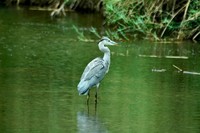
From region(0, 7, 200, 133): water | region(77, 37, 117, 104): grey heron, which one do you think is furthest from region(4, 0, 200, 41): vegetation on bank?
region(77, 37, 117, 104): grey heron

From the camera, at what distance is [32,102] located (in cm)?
1297

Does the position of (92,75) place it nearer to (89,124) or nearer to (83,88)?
(83,88)

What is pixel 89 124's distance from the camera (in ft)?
37.3

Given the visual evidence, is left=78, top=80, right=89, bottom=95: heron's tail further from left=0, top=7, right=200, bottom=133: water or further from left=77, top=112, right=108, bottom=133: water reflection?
left=77, top=112, right=108, bottom=133: water reflection

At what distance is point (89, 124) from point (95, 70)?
76.3 inches

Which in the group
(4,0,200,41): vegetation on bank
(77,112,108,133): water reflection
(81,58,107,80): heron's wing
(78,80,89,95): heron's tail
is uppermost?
(81,58,107,80): heron's wing

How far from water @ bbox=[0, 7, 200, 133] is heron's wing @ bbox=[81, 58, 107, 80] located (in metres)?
0.46

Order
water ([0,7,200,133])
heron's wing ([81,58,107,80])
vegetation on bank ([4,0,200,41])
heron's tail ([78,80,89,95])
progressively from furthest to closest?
1. vegetation on bank ([4,0,200,41])
2. heron's wing ([81,58,107,80])
3. heron's tail ([78,80,89,95])
4. water ([0,7,200,133])

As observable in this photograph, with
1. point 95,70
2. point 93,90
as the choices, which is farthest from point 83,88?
point 93,90

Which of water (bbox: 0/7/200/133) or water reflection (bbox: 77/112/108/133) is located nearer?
water reflection (bbox: 77/112/108/133)

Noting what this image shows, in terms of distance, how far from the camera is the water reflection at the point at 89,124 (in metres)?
10.9

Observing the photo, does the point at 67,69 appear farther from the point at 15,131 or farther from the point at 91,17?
the point at 91,17

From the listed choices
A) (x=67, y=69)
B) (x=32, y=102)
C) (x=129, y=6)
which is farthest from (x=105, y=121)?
(x=129, y=6)

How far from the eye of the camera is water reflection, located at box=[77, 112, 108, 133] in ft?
35.7
